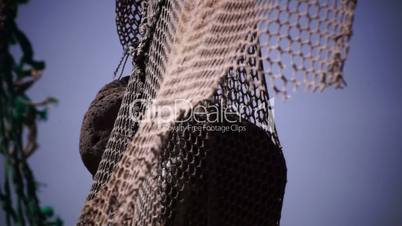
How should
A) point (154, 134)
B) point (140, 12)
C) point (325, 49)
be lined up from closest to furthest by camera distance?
point (325, 49)
point (154, 134)
point (140, 12)

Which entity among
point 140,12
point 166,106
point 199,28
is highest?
point 140,12

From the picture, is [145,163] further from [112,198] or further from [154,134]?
[112,198]

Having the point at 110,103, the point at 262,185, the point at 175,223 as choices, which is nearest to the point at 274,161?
the point at 262,185

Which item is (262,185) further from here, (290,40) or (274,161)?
(290,40)

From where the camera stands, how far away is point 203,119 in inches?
83.4

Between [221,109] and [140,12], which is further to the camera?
[140,12]

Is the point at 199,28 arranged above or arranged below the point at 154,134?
above

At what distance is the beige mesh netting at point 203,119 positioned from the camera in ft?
4.07

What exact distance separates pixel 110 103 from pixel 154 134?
1760 mm

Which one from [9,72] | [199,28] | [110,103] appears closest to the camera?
[9,72]

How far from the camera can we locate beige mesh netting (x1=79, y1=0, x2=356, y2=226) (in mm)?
1240

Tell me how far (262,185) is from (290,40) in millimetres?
1057

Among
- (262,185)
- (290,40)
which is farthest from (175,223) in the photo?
(290,40)

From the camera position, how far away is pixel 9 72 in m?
0.88
